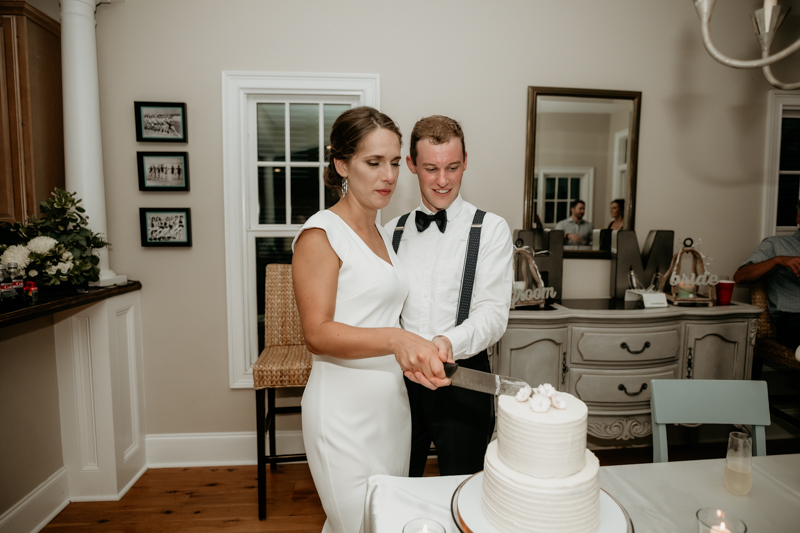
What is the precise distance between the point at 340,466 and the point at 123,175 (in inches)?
87.5

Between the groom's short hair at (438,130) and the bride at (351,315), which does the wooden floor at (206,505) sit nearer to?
the bride at (351,315)

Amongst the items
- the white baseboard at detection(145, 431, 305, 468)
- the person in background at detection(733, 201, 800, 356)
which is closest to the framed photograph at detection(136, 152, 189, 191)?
the white baseboard at detection(145, 431, 305, 468)

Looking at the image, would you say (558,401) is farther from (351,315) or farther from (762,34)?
(762,34)

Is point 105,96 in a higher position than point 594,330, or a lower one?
higher

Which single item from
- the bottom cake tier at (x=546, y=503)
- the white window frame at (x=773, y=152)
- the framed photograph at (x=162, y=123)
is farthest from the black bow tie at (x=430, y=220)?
the white window frame at (x=773, y=152)

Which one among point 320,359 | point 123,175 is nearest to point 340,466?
point 320,359

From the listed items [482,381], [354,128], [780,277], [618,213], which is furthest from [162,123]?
[780,277]

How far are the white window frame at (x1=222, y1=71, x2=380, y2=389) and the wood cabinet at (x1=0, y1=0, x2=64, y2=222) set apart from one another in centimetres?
86

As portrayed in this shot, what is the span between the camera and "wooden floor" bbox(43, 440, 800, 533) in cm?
208

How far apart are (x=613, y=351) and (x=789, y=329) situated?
118cm

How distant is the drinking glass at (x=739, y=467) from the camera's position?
992 mm

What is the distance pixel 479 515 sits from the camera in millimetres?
777

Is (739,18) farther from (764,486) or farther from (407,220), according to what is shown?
(764,486)

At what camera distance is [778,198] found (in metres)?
2.87
